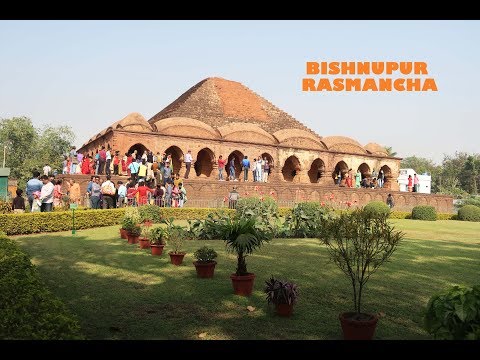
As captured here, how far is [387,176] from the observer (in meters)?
33.2

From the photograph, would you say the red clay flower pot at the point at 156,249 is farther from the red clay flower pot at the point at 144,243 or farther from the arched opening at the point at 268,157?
the arched opening at the point at 268,157

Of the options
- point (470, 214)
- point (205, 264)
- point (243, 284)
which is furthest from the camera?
point (470, 214)

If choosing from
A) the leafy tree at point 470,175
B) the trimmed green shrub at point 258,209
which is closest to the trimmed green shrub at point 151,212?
the trimmed green shrub at point 258,209

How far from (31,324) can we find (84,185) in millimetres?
16115

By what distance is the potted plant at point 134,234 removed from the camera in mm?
10102

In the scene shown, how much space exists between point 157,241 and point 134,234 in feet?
5.47

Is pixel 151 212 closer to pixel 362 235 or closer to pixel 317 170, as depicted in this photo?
pixel 362 235

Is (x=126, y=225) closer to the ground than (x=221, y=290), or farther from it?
farther from it

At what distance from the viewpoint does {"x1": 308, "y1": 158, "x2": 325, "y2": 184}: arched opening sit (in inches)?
1181

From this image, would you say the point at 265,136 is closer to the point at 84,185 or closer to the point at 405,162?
the point at 84,185

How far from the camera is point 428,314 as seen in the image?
11.8 feet

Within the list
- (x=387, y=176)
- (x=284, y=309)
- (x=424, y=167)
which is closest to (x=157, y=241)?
(x=284, y=309)

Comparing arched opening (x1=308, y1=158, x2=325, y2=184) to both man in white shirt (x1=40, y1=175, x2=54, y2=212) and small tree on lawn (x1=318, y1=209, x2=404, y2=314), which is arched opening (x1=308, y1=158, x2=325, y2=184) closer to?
man in white shirt (x1=40, y1=175, x2=54, y2=212)
